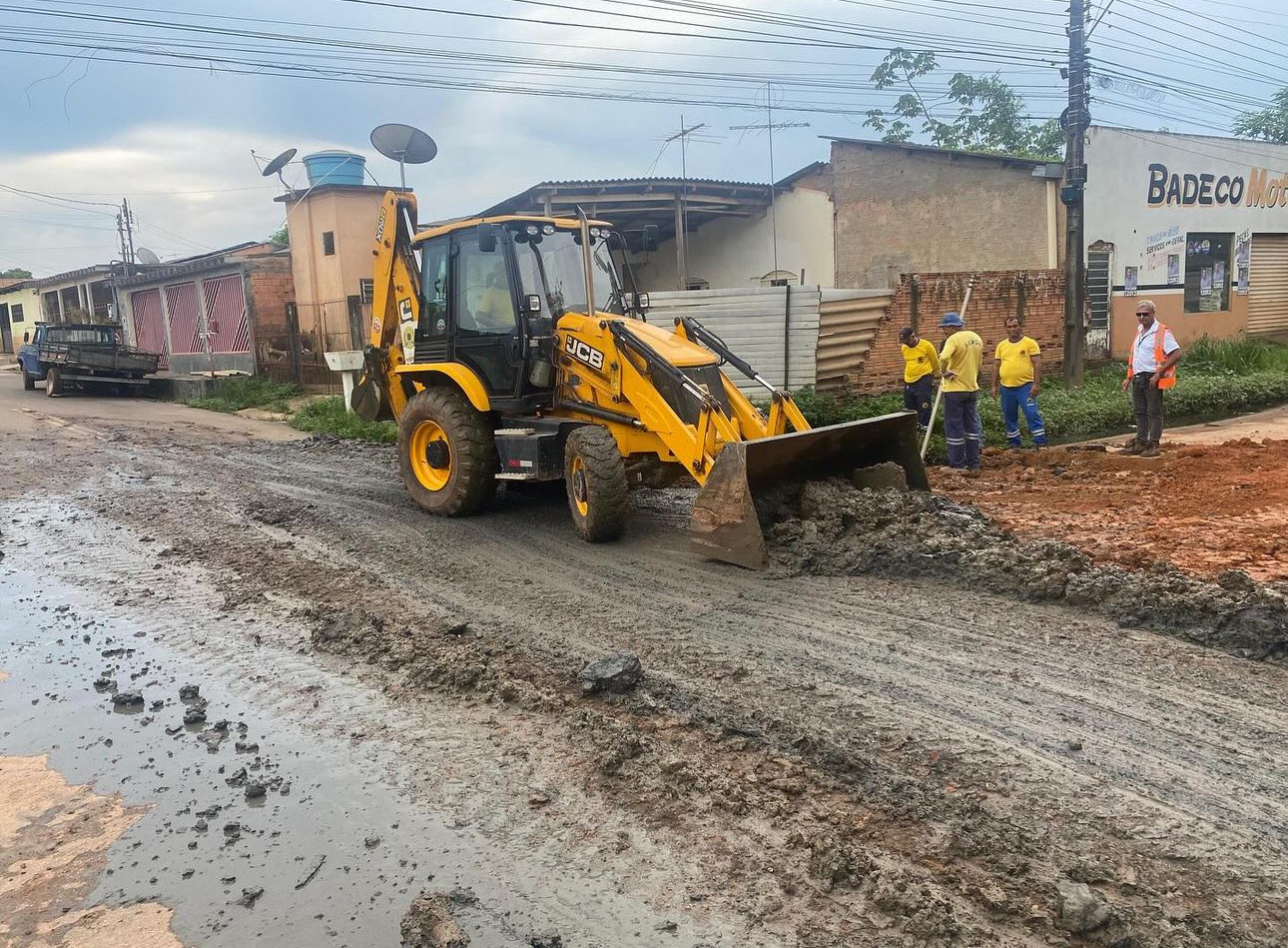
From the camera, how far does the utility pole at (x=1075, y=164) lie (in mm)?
14414

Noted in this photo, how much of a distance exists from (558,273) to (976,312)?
32.1 ft

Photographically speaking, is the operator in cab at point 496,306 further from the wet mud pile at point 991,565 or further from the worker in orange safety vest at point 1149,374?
the worker in orange safety vest at point 1149,374

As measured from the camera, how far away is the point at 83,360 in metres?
22.3

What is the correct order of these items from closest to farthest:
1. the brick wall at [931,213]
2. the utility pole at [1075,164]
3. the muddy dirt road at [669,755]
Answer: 1. the muddy dirt road at [669,755]
2. the utility pole at [1075,164]
3. the brick wall at [931,213]

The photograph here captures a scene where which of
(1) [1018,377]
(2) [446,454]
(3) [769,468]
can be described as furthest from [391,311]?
(1) [1018,377]

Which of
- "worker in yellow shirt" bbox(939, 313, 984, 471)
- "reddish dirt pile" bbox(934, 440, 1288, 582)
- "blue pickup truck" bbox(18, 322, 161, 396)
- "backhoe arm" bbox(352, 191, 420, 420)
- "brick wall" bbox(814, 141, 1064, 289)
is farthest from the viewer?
"blue pickup truck" bbox(18, 322, 161, 396)

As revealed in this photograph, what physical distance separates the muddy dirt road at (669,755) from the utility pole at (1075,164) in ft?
35.2

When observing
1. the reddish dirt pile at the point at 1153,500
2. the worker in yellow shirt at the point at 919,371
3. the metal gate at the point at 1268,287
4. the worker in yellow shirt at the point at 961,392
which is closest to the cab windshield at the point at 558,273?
the reddish dirt pile at the point at 1153,500

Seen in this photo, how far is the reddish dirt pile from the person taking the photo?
20.8ft

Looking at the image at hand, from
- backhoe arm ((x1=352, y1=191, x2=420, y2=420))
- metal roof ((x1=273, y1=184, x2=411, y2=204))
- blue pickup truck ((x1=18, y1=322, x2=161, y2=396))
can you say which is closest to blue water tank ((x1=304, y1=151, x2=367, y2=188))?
metal roof ((x1=273, y1=184, x2=411, y2=204))

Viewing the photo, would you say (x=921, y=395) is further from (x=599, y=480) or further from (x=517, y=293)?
(x=599, y=480)

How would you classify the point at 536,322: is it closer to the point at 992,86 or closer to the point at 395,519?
the point at 395,519

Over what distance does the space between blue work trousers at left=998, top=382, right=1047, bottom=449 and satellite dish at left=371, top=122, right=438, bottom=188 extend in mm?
7470

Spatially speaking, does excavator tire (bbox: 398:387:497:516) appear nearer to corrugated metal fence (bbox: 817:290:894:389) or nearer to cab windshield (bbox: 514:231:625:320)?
cab windshield (bbox: 514:231:625:320)
